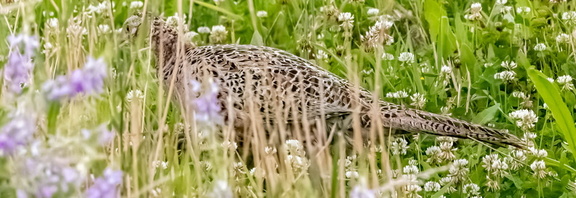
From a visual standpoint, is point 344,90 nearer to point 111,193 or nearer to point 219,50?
point 219,50

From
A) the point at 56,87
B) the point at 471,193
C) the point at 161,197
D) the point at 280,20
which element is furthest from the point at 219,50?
the point at 56,87

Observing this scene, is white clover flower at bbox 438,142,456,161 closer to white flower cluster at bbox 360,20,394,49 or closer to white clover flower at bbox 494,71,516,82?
white flower cluster at bbox 360,20,394,49

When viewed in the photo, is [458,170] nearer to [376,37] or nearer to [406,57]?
[376,37]

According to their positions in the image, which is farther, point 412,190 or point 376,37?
point 376,37

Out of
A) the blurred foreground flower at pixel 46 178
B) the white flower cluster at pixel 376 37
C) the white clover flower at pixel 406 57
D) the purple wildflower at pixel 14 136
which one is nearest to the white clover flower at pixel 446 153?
the white flower cluster at pixel 376 37

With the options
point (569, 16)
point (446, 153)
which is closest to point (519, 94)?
point (569, 16)

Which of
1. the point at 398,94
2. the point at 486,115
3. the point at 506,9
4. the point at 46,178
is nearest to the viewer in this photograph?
the point at 46,178

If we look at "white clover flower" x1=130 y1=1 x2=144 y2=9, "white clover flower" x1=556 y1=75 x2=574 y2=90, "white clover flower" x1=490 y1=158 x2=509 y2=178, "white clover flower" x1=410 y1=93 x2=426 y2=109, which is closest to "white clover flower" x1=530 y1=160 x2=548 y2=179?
"white clover flower" x1=490 y1=158 x2=509 y2=178

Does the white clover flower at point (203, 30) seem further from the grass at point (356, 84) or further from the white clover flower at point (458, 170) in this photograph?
the white clover flower at point (458, 170)
